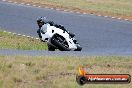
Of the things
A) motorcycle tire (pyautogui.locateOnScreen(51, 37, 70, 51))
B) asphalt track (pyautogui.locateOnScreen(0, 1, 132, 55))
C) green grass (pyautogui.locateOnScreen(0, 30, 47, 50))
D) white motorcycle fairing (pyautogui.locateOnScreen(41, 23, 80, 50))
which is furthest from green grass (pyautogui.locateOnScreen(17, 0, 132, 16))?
motorcycle tire (pyautogui.locateOnScreen(51, 37, 70, 51))

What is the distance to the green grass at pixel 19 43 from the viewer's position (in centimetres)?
2373

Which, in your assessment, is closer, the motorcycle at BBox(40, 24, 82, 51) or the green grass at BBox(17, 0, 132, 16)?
the motorcycle at BBox(40, 24, 82, 51)

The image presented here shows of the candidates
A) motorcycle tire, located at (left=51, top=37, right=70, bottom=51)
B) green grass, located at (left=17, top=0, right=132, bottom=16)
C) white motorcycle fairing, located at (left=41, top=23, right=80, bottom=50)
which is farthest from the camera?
green grass, located at (left=17, top=0, right=132, bottom=16)

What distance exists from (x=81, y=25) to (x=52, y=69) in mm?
15520

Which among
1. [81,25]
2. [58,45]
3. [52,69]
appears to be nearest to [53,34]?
[58,45]

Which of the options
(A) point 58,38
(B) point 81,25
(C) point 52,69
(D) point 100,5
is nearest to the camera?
(C) point 52,69

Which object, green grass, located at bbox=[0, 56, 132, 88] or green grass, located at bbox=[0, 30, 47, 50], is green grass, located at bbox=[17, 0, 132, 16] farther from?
green grass, located at bbox=[0, 56, 132, 88]

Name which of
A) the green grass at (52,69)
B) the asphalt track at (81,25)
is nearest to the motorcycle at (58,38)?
the asphalt track at (81,25)

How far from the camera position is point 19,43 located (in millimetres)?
24750

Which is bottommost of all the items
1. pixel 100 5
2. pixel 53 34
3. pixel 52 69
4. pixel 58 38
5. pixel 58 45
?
pixel 100 5

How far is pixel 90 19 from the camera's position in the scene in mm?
33812

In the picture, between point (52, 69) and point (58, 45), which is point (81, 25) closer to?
point (58, 45)

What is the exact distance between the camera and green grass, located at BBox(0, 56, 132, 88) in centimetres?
1489

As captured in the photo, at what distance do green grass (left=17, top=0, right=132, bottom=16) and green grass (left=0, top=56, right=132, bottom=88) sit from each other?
Result: 17.6 meters
